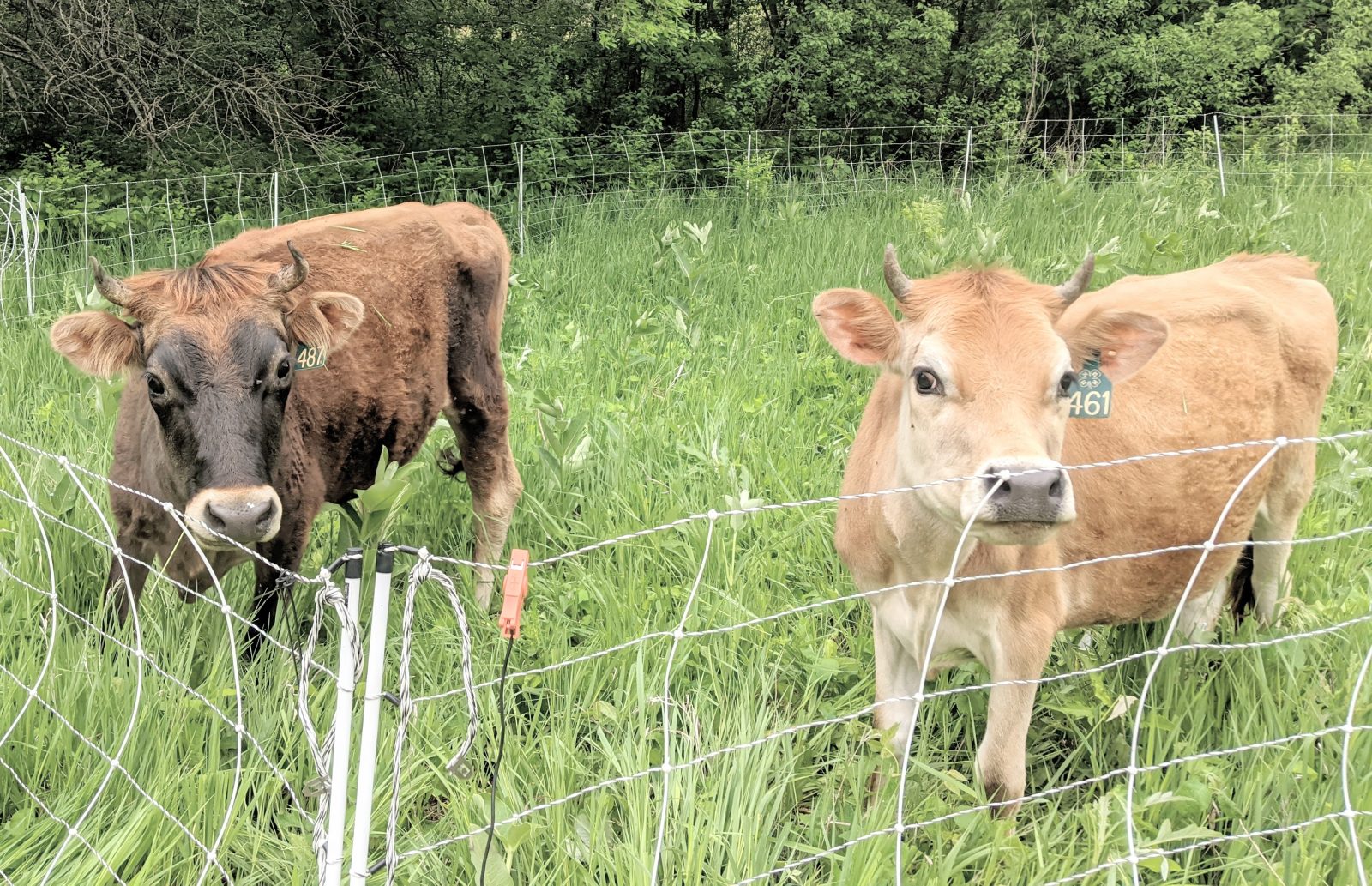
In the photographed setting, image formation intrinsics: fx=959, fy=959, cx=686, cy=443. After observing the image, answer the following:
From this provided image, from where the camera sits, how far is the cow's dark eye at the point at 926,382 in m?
2.37

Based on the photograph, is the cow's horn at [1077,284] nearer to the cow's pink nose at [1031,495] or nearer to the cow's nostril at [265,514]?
the cow's pink nose at [1031,495]

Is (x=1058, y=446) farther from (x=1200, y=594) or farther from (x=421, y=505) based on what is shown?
(x=421, y=505)

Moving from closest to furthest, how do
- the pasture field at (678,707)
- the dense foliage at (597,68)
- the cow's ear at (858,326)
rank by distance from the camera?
the pasture field at (678,707) → the cow's ear at (858,326) → the dense foliage at (597,68)

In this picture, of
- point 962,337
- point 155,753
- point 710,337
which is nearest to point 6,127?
point 710,337

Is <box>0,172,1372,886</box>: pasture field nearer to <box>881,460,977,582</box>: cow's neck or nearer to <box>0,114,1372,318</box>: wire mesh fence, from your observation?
<box>881,460,977,582</box>: cow's neck

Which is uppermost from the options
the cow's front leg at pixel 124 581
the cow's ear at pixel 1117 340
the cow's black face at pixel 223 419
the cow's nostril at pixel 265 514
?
the cow's ear at pixel 1117 340

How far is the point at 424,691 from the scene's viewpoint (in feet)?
9.67

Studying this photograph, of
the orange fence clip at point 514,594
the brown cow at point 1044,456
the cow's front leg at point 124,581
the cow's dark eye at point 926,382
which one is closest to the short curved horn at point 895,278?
the brown cow at point 1044,456

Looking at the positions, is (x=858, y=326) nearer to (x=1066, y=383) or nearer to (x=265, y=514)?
(x=1066, y=383)

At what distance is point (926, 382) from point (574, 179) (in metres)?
9.69

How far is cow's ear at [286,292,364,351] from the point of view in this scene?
127 inches

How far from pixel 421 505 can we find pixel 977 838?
2.86 metres

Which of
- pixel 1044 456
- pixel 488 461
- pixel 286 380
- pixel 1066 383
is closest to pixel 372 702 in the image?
pixel 1044 456

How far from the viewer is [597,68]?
510 inches
